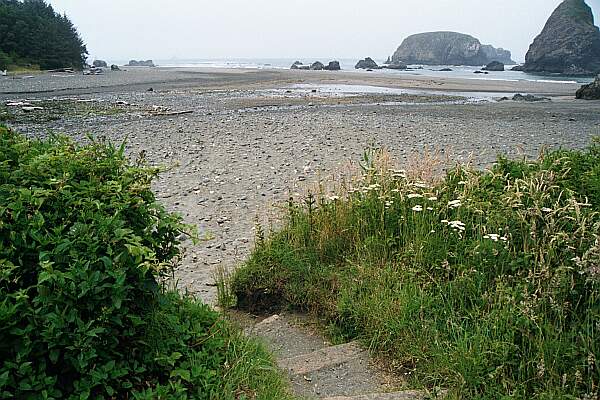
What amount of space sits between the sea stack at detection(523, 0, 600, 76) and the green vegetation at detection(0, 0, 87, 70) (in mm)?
70616

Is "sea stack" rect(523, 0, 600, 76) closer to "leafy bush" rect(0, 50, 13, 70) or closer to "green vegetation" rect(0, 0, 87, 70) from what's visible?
"green vegetation" rect(0, 0, 87, 70)

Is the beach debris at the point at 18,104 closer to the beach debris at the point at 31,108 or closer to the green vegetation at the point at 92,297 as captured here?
Answer: the beach debris at the point at 31,108

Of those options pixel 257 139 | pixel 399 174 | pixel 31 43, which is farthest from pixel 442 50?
pixel 399 174

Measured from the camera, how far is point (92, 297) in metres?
2.52

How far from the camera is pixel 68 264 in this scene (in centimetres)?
257

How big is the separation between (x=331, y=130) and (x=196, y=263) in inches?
395

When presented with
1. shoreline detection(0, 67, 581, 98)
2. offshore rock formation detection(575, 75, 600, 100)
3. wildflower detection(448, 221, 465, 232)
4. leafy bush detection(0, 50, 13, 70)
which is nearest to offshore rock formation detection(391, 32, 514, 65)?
shoreline detection(0, 67, 581, 98)

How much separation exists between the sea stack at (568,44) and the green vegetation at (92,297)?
294ft

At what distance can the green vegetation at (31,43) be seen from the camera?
57.0 m

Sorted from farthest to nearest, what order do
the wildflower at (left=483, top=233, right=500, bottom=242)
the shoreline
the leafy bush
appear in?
the leafy bush < the shoreline < the wildflower at (left=483, top=233, right=500, bottom=242)

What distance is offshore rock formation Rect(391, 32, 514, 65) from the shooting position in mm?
158000

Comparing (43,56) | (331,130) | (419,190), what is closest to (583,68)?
(43,56)

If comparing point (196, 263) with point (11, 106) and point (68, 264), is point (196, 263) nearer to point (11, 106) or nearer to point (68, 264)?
point (68, 264)

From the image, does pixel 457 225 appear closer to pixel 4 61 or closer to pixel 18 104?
pixel 18 104
